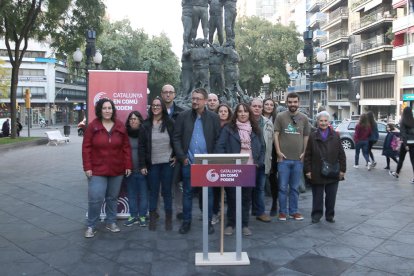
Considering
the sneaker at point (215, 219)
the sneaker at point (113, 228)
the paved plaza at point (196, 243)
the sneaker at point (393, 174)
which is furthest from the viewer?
the sneaker at point (393, 174)

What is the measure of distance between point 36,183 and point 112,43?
33871 millimetres

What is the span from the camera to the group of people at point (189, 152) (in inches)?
219

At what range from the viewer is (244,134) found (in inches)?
225

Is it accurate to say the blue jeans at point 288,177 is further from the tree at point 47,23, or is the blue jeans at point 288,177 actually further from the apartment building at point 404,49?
the apartment building at point 404,49

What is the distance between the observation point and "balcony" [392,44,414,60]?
32719 millimetres

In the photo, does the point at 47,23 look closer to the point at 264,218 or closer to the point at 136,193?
the point at 136,193

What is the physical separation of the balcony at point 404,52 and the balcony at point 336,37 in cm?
1508

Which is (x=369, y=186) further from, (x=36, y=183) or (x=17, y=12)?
(x=17, y=12)

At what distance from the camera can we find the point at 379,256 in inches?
190

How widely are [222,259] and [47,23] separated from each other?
21234 millimetres

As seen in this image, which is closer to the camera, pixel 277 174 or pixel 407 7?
pixel 277 174

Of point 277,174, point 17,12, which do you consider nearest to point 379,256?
point 277,174

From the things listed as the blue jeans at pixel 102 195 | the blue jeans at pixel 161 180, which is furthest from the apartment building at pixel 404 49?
the blue jeans at pixel 102 195

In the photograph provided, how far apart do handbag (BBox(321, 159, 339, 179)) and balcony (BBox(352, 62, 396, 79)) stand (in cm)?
3712
